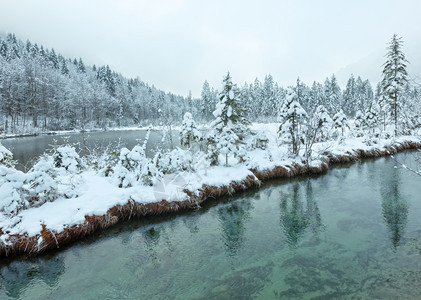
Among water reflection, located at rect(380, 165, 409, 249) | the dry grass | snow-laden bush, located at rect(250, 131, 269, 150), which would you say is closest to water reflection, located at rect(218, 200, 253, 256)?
the dry grass

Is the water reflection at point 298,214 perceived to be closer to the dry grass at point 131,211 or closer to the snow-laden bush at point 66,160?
the dry grass at point 131,211

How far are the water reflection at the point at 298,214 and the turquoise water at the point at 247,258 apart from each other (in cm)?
4

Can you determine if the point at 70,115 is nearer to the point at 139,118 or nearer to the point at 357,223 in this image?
the point at 139,118

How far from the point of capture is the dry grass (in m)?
6.95

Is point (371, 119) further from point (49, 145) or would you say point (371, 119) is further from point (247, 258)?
point (49, 145)

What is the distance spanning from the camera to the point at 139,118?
285 ft

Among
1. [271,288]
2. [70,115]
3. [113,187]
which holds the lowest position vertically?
[271,288]

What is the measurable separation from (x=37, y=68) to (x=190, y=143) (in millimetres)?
60265

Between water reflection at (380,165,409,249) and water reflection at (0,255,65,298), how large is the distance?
34.8 feet

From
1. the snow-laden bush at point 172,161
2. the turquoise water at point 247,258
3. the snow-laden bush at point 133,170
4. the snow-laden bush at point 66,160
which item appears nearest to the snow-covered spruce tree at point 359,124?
the turquoise water at point 247,258

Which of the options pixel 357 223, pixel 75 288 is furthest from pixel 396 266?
pixel 75 288

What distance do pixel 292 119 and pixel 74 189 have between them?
621 inches

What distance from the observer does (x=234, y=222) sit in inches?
379

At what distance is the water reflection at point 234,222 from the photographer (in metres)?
7.81
